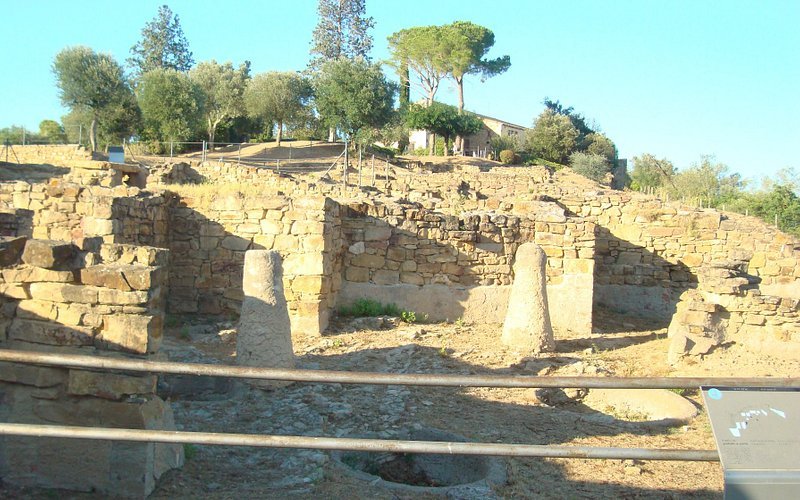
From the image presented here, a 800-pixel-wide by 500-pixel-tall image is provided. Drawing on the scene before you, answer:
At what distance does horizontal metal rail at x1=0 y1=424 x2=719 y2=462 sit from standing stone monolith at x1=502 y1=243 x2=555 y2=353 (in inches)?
239

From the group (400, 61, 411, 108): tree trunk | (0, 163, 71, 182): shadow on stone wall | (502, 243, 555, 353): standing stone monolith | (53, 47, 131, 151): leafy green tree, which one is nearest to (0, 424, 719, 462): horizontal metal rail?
(502, 243, 555, 353): standing stone monolith

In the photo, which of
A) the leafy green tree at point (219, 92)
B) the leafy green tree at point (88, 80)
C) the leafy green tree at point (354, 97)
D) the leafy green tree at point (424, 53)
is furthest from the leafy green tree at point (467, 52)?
the leafy green tree at point (88, 80)

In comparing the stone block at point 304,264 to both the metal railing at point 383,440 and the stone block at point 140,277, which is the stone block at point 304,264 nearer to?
the stone block at point 140,277

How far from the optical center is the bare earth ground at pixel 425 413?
4.68 metres

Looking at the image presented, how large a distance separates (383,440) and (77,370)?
2.38 m

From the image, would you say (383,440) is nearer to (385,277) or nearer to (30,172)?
(385,277)

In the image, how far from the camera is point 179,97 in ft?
112

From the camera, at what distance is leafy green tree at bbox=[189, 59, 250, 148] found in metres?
40.9

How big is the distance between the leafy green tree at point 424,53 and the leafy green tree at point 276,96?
468 inches

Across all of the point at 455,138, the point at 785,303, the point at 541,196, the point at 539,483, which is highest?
the point at 455,138

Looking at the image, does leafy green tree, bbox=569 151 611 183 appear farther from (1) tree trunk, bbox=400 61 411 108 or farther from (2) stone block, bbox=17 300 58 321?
(2) stone block, bbox=17 300 58 321

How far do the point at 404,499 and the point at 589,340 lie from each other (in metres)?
6.61

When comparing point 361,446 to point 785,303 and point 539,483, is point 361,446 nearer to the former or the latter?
point 539,483

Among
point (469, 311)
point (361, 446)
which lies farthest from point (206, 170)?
point (361, 446)
